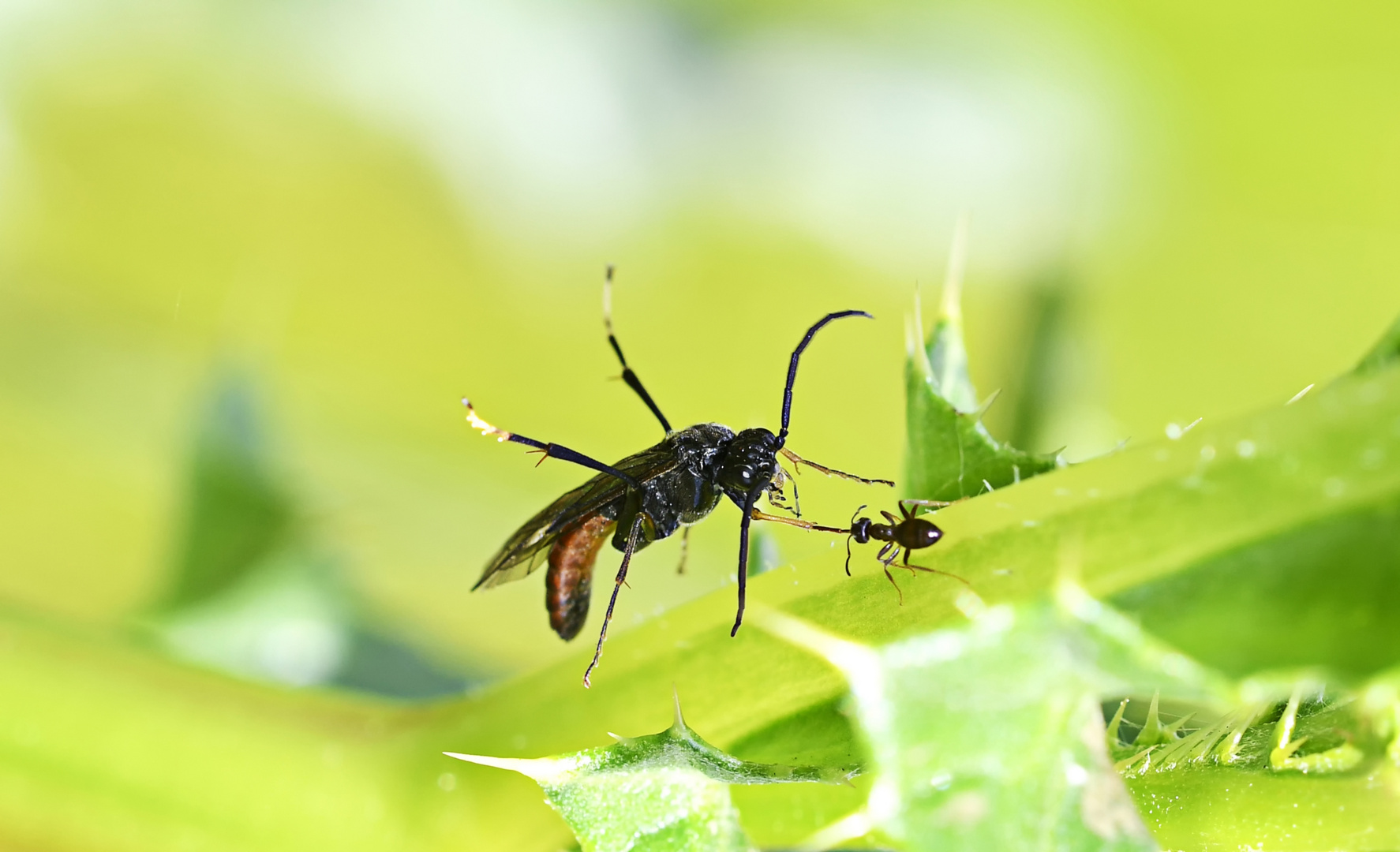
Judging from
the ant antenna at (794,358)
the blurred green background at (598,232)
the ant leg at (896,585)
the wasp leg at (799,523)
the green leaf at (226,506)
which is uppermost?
the blurred green background at (598,232)

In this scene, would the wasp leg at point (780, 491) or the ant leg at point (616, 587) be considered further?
the wasp leg at point (780, 491)

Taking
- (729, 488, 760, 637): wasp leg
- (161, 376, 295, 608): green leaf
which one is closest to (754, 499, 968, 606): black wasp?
(729, 488, 760, 637): wasp leg

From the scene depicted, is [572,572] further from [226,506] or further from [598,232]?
[598,232]

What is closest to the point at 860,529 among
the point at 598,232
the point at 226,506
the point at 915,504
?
the point at 915,504

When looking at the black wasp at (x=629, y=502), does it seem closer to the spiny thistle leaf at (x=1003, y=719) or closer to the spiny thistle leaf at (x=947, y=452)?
the spiny thistle leaf at (x=947, y=452)

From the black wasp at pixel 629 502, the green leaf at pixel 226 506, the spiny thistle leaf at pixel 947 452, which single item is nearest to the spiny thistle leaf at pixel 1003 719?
the spiny thistle leaf at pixel 947 452

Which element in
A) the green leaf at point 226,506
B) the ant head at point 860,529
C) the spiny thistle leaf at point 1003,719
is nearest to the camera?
the spiny thistle leaf at point 1003,719

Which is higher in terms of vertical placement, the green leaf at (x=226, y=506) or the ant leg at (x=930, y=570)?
the green leaf at (x=226, y=506)
